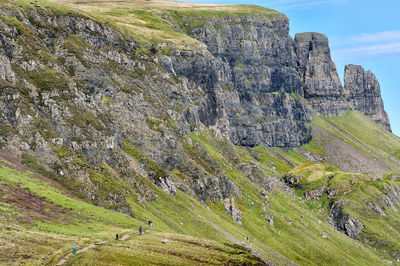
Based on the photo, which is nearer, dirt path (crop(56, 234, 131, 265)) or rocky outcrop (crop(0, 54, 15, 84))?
dirt path (crop(56, 234, 131, 265))

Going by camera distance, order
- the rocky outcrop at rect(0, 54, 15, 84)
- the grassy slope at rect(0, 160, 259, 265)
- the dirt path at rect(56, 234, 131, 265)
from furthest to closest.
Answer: the rocky outcrop at rect(0, 54, 15, 84)
the grassy slope at rect(0, 160, 259, 265)
the dirt path at rect(56, 234, 131, 265)

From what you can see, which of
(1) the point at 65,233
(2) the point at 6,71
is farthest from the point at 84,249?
(2) the point at 6,71

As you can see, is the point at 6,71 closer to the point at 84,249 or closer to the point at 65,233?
the point at 65,233

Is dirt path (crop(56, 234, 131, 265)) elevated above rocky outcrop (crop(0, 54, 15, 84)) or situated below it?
below

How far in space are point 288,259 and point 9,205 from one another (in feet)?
441

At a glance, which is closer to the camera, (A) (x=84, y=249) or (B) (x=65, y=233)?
(A) (x=84, y=249)

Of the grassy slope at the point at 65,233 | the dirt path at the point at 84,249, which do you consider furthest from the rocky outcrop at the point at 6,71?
the dirt path at the point at 84,249

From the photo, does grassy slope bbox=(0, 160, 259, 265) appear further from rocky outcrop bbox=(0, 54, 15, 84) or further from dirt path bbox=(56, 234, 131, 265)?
rocky outcrop bbox=(0, 54, 15, 84)

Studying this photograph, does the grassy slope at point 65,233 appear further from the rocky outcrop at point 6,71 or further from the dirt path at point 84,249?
the rocky outcrop at point 6,71

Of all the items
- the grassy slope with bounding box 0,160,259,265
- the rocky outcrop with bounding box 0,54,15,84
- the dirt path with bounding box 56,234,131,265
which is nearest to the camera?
the dirt path with bounding box 56,234,131,265

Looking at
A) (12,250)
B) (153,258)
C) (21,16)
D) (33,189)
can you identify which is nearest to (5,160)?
(33,189)

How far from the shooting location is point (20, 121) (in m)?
133

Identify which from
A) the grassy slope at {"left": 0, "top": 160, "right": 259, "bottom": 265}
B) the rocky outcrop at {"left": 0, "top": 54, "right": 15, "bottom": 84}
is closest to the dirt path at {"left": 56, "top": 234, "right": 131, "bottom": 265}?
the grassy slope at {"left": 0, "top": 160, "right": 259, "bottom": 265}

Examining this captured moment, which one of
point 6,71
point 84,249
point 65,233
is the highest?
point 6,71
